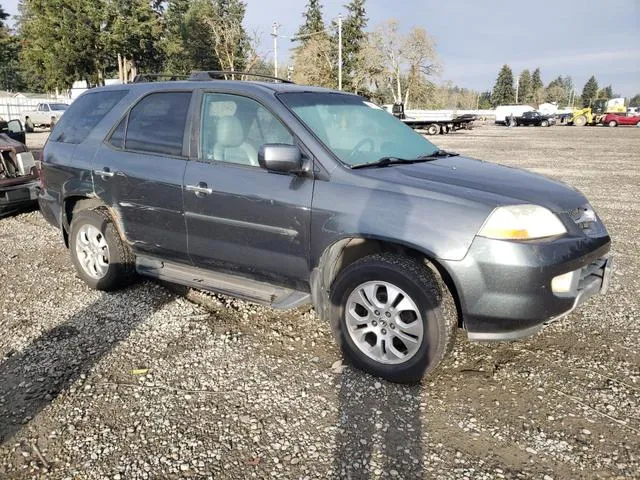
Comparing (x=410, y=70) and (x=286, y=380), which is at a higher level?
(x=410, y=70)

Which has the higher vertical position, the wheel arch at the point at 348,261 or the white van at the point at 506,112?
the white van at the point at 506,112

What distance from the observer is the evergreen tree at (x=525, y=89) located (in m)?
109

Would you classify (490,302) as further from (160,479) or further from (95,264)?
(95,264)

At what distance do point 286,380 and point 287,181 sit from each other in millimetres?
1288

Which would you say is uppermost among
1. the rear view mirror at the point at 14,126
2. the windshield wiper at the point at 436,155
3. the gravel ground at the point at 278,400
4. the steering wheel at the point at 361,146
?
the rear view mirror at the point at 14,126

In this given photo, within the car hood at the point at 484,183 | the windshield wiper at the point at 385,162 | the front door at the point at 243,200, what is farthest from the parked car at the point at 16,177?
the car hood at the point at 484,183

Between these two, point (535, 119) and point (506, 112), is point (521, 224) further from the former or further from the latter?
point (506, 112)

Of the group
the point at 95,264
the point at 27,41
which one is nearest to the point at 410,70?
the point at 27,41

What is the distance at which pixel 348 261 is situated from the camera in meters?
3.49

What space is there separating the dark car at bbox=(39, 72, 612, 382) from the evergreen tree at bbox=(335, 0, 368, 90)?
60575mm

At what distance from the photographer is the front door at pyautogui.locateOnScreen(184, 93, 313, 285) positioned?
3471 mm

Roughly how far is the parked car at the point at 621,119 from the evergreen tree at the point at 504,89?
6550cm

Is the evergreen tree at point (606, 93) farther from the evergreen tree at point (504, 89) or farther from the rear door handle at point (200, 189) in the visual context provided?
the rear door handle at point (200, 189)

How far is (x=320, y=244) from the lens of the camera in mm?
3355
